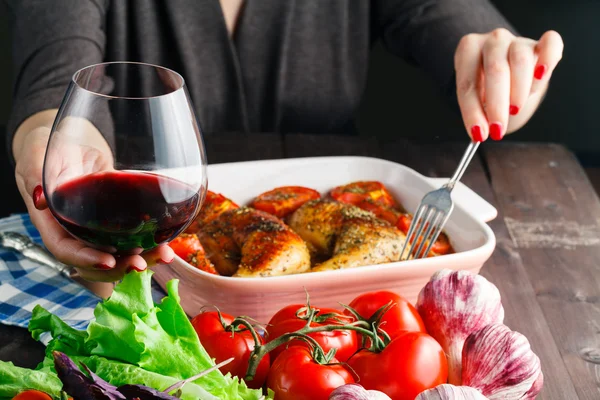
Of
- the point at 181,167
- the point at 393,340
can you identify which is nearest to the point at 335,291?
the point at 393,340

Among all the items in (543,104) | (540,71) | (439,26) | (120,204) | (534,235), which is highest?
(120,204)

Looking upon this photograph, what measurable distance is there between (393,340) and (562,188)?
1.08 m

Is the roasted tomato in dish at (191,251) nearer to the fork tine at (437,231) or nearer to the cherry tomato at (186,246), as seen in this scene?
the cherry tomato at (186,246)

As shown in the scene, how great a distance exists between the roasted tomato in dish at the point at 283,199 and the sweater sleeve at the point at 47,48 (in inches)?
18.3

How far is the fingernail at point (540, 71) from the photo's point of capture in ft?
4.75

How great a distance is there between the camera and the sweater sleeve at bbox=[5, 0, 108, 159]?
1.52m

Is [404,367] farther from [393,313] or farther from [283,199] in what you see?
[283,199]

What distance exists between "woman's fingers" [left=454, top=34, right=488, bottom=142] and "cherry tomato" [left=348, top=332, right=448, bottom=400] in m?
0.62

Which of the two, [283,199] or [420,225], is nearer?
[420,225]

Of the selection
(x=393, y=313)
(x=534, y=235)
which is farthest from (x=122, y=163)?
(x=534, y=235)

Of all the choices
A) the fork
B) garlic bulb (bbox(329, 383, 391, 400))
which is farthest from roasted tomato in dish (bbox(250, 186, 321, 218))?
garlic bulb (bbox(329, 383, 391, 400))

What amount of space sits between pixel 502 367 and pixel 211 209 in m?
0.70

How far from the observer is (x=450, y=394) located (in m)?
0.75

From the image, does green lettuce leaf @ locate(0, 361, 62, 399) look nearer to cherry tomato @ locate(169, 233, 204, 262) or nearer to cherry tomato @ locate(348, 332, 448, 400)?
cherry tomato @ locate(348, 332, 448, 400)
